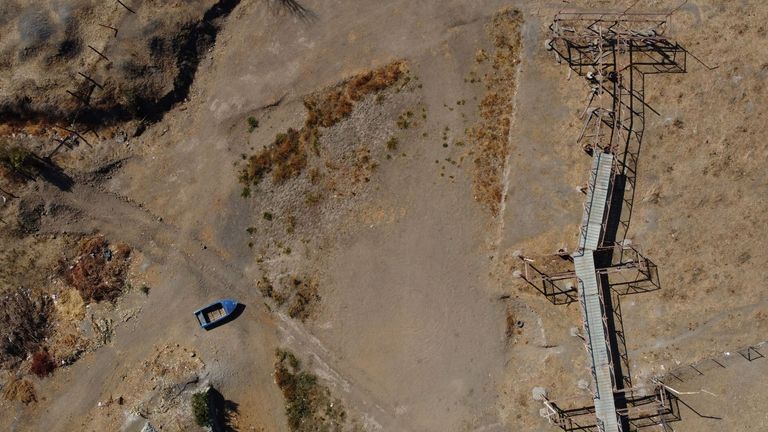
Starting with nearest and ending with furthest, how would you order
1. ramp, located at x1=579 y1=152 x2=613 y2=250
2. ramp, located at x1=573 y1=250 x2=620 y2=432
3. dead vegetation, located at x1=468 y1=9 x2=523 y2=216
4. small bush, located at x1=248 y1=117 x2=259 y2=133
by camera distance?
ramp, located at x1=573 y1=250 x2=620 y2=432
ramp, located at x1=579 y1=152 x2=613 y2=250
dead vegetation, located at x1=468 y1=9 x2=523 y2=216
small bush, located at x1=248 y1=117 x2=259 y2=133

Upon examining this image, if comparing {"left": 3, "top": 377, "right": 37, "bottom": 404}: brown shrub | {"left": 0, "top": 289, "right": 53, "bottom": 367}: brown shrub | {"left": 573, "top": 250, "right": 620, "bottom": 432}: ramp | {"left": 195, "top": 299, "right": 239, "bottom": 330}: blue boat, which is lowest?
{"left": 573, "top": 250, "right": 620, "bottom": 432}: ramp

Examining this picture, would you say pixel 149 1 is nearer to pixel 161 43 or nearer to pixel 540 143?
pixel 161 43

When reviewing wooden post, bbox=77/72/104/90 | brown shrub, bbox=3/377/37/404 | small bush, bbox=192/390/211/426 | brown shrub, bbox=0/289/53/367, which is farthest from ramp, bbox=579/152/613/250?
brown shrub, bbox=3/377/37/404

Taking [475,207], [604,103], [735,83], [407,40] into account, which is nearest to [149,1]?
[407,40]

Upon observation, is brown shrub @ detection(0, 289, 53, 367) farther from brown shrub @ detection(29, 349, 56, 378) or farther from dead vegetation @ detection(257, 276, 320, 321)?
dead vegetation @ detection(257, 276, 320, 321)

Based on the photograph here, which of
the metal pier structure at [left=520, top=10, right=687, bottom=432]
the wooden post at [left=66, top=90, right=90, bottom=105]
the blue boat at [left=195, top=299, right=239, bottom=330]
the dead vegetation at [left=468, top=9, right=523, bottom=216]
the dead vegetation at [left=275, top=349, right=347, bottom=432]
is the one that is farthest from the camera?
the dead vegetation at [left=468, top=9, right=523, bottom=216]

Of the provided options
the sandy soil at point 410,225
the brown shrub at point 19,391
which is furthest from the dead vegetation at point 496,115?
the brown shrub at point 19,391
